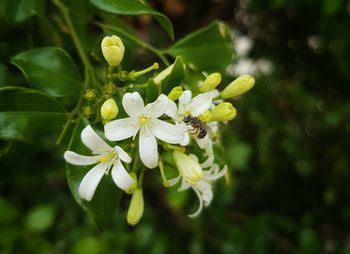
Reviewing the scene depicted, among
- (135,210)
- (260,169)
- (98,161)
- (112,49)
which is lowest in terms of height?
(260,169)

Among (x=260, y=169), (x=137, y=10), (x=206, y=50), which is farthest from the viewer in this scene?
(x=260, y=169)

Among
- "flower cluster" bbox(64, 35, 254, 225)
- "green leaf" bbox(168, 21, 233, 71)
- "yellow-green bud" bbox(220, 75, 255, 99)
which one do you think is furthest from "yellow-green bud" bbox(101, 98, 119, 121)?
"green leaf" bbox(168, 21, 233, 71)

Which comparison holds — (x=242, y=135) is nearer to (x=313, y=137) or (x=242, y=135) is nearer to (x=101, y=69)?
(x=313, y=137)

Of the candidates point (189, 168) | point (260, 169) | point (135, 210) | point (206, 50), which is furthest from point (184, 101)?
point (260, 169)

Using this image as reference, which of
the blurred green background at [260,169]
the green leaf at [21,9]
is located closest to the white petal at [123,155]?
the green leaf at [21,9]

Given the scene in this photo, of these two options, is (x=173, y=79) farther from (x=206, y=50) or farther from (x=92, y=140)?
(x=206, y=50)

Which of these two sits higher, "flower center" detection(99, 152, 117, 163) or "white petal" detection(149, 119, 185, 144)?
"white petal" detection(149, 119, 185, 144)

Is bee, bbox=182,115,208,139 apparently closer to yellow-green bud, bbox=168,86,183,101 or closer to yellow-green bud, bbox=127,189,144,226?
yellow-green bud, bbox=168,86,183,101

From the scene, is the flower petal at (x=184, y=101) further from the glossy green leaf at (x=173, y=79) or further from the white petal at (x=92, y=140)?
the white petal at (x=92, y=140)
